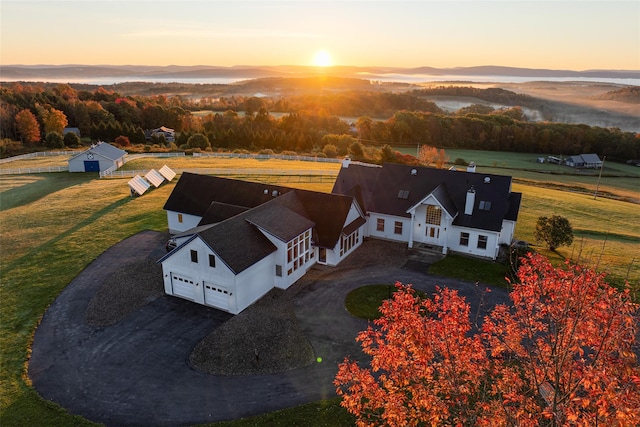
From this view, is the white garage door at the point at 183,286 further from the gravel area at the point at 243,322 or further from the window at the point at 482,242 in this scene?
the window at the point at 482,242

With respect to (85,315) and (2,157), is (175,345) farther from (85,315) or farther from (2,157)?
(2,157)

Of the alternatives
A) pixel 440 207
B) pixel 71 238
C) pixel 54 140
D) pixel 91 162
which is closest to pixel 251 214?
pixel 440 207

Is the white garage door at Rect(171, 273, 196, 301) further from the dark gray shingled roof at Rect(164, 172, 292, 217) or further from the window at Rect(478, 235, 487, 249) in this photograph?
the window at Rect(478, 235, 487, 249)

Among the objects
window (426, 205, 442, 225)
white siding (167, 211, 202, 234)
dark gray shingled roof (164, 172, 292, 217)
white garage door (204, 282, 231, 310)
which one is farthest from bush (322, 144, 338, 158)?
white garage door (204, 282, 231, 310)

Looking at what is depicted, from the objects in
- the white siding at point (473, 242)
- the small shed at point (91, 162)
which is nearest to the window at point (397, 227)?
the white siding at point (473, 242)

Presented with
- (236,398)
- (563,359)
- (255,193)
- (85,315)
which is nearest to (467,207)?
(255,193)
